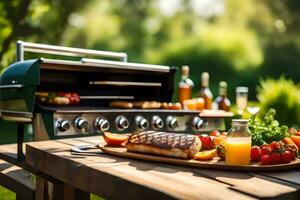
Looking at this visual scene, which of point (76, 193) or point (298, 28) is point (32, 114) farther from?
point (298, 28)

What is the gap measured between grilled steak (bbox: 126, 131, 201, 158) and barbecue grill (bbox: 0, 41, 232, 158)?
1.25 metres

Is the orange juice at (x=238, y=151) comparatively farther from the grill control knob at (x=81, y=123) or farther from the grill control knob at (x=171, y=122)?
the grill control knob at (x=171, y=122)

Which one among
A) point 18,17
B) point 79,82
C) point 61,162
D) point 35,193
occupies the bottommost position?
point 35,193

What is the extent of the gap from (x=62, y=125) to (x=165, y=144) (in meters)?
1.41

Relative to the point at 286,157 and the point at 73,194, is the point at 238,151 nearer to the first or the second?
the point at 286,157

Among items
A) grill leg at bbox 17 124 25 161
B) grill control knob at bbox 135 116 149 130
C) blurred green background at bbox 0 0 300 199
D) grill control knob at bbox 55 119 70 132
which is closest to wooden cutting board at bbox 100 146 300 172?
grill leg at bbox 17 124 25 161

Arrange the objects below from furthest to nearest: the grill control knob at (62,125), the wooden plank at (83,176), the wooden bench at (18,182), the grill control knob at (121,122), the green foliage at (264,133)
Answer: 1. the grill control knob at (121,122)
2. the grill control knob at (62,125)
3. the wooden bench at (18,182)
4. the green foliage at (264,133)
5. the wooden plank at (83,176)

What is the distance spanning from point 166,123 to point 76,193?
68.2 inches

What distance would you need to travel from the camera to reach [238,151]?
1784 millimetres

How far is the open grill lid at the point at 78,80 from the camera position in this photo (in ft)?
10.5

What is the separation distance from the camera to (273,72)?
14945 mm

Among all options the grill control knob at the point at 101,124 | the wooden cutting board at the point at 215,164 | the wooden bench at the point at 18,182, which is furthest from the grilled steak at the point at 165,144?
the grill control knob at the point at 101,124

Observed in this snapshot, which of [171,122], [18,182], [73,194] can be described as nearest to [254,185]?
[73,194]

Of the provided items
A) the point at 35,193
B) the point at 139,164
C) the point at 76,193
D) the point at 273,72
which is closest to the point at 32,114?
the point at 35,193
